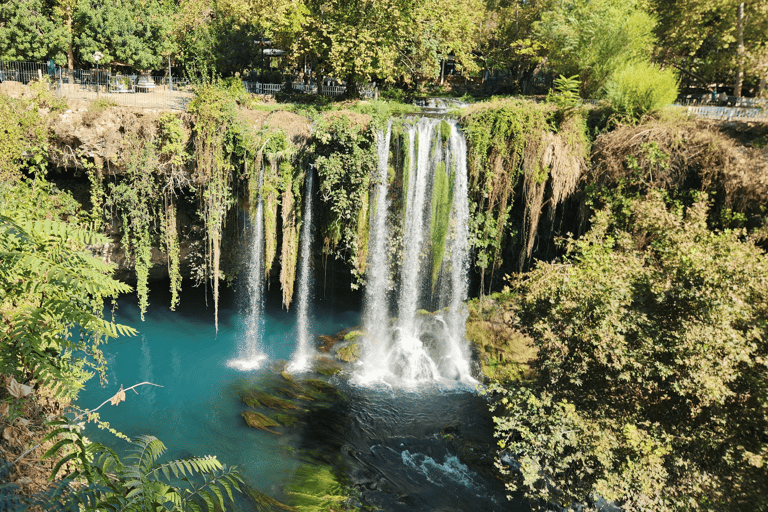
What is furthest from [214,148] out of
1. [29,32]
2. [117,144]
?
[29,32]

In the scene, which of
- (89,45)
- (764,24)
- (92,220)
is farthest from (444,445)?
(89,45)

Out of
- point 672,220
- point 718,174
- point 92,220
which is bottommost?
point 92,220

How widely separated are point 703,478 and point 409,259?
995cm

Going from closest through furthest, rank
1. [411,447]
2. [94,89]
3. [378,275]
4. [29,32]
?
[411,447]
[378,275]
[94,89]
[29,32]

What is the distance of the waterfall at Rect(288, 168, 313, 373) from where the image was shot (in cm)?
1526

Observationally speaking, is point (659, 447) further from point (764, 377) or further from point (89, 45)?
point (89, 45)

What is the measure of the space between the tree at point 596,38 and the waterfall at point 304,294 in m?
13.2

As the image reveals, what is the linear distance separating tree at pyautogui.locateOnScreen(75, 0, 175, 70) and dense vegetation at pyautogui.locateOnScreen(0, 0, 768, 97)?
5cm

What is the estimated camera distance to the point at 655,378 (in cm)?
823

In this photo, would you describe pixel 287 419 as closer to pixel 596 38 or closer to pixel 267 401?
pixel 267 401

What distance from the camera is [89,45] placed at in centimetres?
2528

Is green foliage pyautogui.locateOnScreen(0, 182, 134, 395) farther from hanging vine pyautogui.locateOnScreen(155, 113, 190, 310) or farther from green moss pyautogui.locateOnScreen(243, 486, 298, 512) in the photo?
hanging vine pyautogui.locateOnScreen(155, 113, 190, 310)

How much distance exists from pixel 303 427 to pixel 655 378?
25.3 feet

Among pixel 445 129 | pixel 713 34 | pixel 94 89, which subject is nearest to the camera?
pixel 445 129
